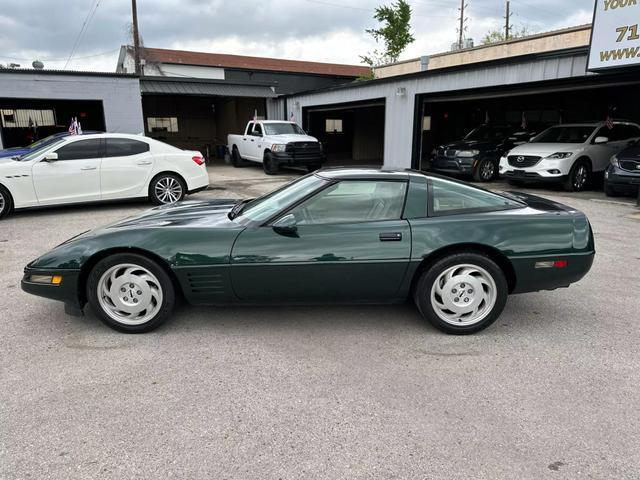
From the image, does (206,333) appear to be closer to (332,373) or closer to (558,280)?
(332,373)

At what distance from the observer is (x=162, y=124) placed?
29.1m

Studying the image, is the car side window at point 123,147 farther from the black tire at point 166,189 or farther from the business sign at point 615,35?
the business sign at point 615,35

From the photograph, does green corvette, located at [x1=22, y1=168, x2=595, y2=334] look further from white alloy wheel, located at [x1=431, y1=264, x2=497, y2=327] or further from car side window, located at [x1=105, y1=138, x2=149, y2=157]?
car side window, located at [x1=105, y1=138, x2=149, y2=157]

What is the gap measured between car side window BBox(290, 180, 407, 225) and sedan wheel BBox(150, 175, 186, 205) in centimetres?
653

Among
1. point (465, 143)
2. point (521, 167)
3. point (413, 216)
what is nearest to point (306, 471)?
point (413, 216)

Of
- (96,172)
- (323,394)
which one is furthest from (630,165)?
(96,172)

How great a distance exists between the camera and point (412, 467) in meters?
2.30

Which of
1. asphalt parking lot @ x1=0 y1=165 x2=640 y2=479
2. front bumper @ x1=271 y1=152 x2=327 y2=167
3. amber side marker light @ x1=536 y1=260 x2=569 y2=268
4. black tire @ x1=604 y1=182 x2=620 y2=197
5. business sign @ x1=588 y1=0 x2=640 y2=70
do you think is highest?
business sign @ x1=588 y1=0 x2=640 y2=70

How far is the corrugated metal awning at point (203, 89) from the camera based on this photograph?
1945 centimetres

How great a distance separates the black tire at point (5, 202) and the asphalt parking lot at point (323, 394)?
4722mm

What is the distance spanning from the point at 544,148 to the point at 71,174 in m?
10.8

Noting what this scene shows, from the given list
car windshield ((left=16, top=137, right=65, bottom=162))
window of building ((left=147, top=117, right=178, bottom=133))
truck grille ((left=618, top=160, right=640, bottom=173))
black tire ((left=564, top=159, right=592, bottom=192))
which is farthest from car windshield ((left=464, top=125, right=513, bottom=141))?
window of building ((left=147, top=117, right=178, bottom=133))

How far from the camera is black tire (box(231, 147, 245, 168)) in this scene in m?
19.4

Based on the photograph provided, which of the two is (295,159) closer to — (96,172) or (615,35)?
(96,172)
